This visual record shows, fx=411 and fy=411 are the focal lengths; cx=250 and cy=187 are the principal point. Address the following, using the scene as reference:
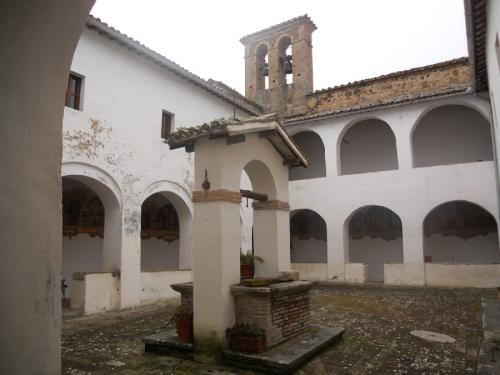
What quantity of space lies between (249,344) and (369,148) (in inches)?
559

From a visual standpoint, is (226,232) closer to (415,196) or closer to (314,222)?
(415,196)

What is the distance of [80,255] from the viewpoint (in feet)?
45.1

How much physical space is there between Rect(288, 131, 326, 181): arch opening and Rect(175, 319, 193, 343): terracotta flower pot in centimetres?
1359

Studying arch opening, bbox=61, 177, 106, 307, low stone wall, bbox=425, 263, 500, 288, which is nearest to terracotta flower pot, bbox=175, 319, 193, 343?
arch opening, bbox=61, 177, 106, 307

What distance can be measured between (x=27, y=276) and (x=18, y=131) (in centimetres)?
70

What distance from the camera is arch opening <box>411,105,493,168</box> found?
15883 mm

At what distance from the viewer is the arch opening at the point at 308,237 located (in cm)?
1872

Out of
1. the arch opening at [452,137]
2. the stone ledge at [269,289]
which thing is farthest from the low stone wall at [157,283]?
the arch opening at [452,137]

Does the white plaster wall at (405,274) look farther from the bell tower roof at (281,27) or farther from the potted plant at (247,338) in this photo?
the bell tower roof at (281,27)

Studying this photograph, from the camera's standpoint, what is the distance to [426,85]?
52.4ft

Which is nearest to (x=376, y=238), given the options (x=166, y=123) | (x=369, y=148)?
(x=369, y=148)

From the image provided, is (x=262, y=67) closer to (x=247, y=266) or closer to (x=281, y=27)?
(x=281, y=27)

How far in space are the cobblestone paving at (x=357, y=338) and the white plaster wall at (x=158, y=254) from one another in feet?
16.6

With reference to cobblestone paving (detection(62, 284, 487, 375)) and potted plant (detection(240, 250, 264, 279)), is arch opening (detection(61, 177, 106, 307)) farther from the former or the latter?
potted plant (detection(240, 250, 264, 279))
